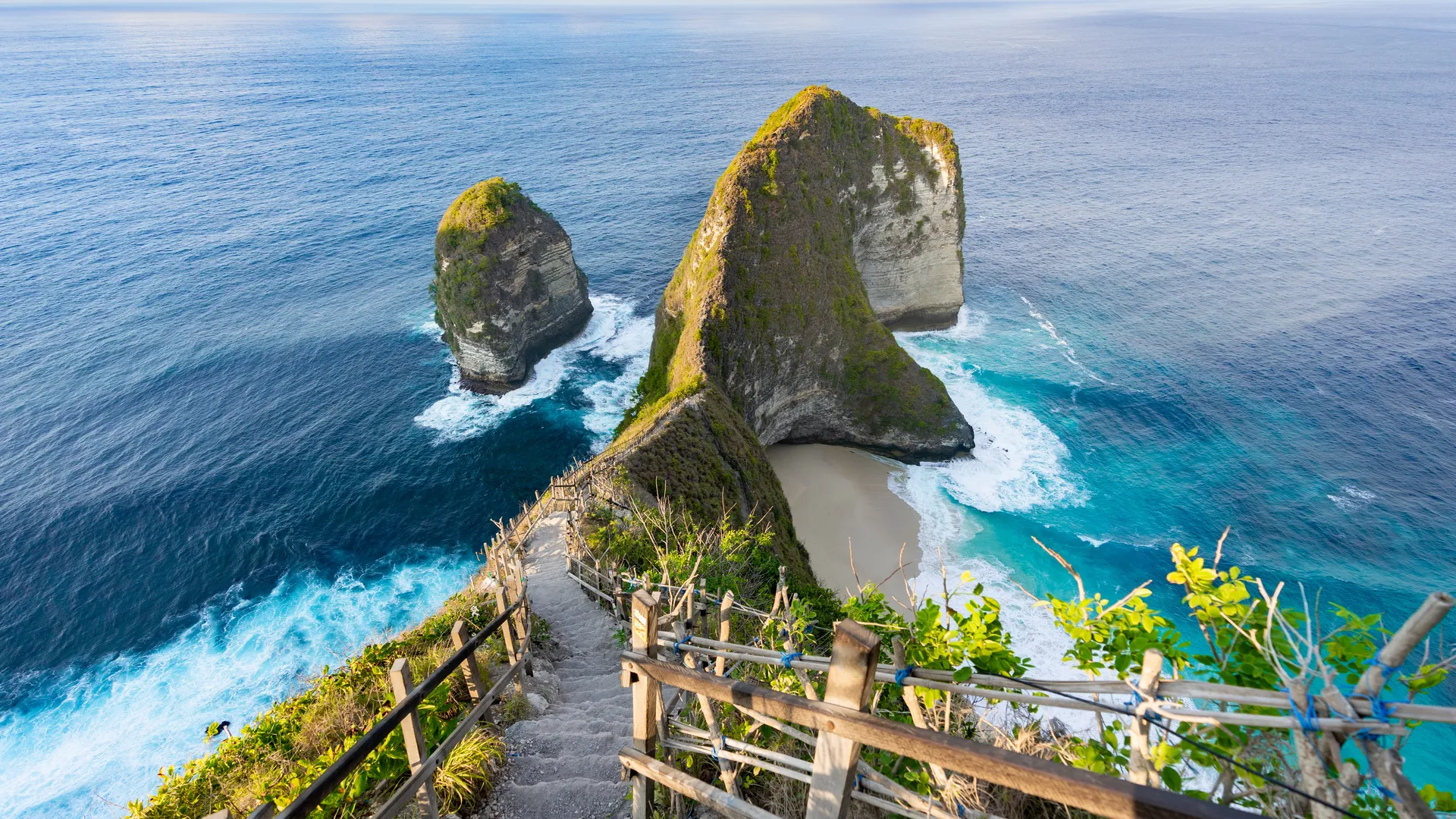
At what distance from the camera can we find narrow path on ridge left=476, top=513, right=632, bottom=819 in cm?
764

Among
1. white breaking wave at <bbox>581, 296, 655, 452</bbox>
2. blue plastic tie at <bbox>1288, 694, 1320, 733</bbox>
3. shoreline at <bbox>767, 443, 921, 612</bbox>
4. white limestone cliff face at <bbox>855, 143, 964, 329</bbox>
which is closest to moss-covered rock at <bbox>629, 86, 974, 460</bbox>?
shoreline at <bbox>767, 443, 921, 612</bbox>

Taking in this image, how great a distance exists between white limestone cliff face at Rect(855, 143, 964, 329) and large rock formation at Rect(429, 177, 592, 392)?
22518mm

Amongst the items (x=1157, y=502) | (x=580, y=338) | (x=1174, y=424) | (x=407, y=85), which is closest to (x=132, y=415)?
(x=580, y=338)

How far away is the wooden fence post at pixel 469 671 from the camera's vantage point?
8.27 metres

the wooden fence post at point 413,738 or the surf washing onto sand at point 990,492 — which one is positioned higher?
the wooden fence post at point 413,738

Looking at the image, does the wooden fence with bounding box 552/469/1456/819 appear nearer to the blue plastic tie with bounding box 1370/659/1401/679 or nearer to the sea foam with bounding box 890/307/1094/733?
the blue plastic tie with bounding box 1370/659/1401/679

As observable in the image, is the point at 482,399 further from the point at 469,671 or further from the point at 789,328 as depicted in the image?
the point at 469,671

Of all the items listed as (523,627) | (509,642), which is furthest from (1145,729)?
(523,627)

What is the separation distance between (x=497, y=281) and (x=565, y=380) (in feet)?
27.1

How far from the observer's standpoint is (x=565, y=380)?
47219 millimetres

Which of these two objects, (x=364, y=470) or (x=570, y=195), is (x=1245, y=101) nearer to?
(x=570, y=195)

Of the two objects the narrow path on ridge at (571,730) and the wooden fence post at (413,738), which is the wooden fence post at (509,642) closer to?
the narrow path on ridge at (571,730)

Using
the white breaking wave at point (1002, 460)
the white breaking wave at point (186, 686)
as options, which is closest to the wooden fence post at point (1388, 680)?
the white breaking wave at point (186, 686)

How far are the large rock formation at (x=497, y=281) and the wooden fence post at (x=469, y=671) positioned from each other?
123 feet
